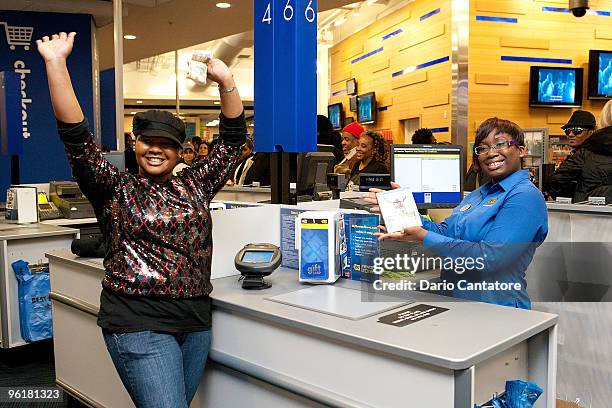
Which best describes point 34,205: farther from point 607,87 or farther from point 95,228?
point 607,87

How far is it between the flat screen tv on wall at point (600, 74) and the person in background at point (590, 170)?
4882mm

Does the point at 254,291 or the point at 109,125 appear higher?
the point at 109,125

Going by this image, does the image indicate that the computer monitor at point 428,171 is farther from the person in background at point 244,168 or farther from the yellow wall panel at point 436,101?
the yellow wall panel at point 436,101

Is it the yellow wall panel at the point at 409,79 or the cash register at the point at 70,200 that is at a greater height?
the yellow wall panel at the point at 409,79

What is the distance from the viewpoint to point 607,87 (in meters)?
8.40

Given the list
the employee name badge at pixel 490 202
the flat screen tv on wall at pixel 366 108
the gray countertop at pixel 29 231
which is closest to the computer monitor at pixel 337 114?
the flat screen tv on wall at pixel 366 108

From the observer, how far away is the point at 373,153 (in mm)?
4555

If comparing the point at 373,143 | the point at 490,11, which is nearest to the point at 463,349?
the point at 373,143

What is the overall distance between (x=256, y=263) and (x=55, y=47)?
101 cm

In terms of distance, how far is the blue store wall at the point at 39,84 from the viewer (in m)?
7.60

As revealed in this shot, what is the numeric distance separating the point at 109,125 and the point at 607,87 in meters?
7.87

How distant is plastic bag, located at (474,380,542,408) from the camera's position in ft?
5.46

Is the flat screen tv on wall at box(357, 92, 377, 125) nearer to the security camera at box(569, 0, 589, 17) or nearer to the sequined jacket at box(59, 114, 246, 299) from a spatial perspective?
the security camera at box(569, 0, 589, 17)

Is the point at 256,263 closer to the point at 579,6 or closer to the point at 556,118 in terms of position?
the point at 579,6
